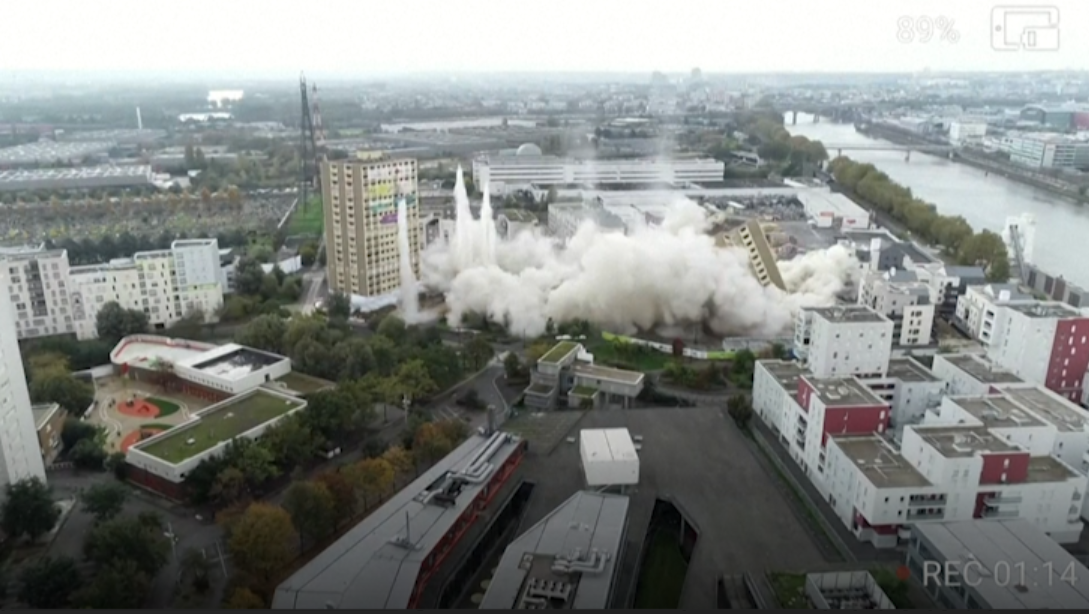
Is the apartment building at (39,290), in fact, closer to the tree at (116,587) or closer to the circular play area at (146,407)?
the circular play area at (146,407)

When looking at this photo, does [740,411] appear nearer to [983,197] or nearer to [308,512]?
[308,512]

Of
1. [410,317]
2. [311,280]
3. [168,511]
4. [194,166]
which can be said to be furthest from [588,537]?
[194,166]

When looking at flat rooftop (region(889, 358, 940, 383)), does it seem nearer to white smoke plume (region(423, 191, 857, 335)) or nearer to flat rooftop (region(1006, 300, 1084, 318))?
flat rooftop (region(1006, 300, 1084, 318))

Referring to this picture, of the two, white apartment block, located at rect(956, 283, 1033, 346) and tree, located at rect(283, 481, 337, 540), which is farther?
white apartment block, located at rect(956, 283, 1033, 346)

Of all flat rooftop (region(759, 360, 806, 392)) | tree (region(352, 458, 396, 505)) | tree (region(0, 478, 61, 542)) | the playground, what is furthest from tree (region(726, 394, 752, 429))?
tree (region(0, 478, 61, 542))

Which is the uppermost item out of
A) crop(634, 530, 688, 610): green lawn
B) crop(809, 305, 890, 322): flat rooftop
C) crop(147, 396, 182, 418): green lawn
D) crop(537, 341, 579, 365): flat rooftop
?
crop(809, 305, 890, 322): flat rooftop

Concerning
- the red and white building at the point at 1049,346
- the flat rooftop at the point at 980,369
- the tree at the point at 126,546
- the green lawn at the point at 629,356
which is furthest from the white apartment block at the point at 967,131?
the tree at the point at 126,546
